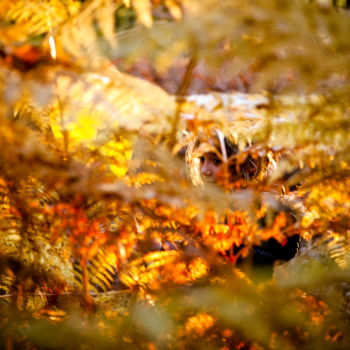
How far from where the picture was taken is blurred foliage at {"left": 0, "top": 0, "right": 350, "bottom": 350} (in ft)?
2.20

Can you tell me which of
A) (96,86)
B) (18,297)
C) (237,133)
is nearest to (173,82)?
(237,133)

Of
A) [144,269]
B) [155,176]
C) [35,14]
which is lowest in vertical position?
[144,269]

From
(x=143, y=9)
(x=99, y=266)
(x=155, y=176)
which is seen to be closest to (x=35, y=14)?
(x=143, y=9)

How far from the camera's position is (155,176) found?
32.4 inches

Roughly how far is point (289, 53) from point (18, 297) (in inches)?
31.0

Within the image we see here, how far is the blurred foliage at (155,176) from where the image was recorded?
671mm

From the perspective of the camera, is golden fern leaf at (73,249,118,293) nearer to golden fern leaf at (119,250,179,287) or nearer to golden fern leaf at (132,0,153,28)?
golden fern leaf at (119,250,179,287)

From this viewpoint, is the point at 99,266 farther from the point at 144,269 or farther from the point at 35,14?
the point at 35,14

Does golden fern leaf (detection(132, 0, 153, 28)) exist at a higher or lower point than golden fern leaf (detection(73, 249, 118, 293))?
higher

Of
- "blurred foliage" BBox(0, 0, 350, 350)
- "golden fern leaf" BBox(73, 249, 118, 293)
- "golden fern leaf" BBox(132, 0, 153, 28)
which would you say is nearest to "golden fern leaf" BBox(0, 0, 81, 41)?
"blurred foliage" BBox(0, 0, 350, 350)

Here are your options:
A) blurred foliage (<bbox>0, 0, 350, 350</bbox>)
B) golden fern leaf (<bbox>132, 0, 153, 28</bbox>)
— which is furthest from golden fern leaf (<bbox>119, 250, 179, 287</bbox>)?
golden fern leaf (<bbox>132, 0, 153, 28</bbox>)

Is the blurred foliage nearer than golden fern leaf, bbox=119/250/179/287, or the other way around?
the blurred foliage

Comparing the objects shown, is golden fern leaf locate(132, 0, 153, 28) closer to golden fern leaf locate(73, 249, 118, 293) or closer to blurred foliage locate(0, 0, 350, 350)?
blurred foliage locate(0, 0, 350, 350)

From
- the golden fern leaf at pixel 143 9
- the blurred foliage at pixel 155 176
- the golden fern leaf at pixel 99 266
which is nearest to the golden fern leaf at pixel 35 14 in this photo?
the blurred foliage at pixel 155 176
